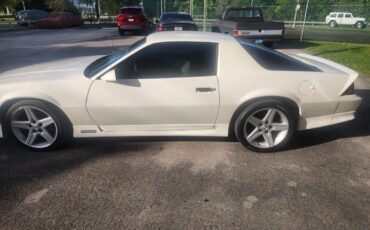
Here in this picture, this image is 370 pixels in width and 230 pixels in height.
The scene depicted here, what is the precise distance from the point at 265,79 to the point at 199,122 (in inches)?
38.5

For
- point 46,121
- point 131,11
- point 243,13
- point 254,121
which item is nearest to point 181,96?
point 254,121

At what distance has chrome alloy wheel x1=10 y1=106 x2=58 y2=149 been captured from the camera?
11.6 feet

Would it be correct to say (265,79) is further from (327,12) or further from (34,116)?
(327,12)

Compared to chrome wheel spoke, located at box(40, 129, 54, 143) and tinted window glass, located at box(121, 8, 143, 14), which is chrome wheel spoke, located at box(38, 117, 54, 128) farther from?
tinted window glass, located at box(121, 8, 143, 14)

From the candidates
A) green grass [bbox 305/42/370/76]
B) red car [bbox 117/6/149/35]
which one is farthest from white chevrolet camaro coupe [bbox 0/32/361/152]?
red car [bbox 117/6/149/35]

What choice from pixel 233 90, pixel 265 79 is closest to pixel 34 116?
pixel 233 90

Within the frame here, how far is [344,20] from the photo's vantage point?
32.4m

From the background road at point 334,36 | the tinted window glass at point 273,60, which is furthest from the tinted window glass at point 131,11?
the tinted window glass at point 273,60

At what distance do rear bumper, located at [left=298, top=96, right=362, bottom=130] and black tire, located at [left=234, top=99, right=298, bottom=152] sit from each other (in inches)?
7.7

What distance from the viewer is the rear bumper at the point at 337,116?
374cm

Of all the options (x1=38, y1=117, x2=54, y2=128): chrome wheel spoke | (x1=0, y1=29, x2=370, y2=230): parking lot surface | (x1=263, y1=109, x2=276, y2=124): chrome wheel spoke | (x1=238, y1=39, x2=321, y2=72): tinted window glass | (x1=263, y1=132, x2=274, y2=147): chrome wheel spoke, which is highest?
(x1=238, y1=39, x2=321, y2=72): tinted window glass

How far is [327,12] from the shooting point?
34594 mm

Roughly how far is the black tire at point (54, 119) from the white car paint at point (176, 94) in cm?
7

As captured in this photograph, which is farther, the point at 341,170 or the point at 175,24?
the point at 175,24
